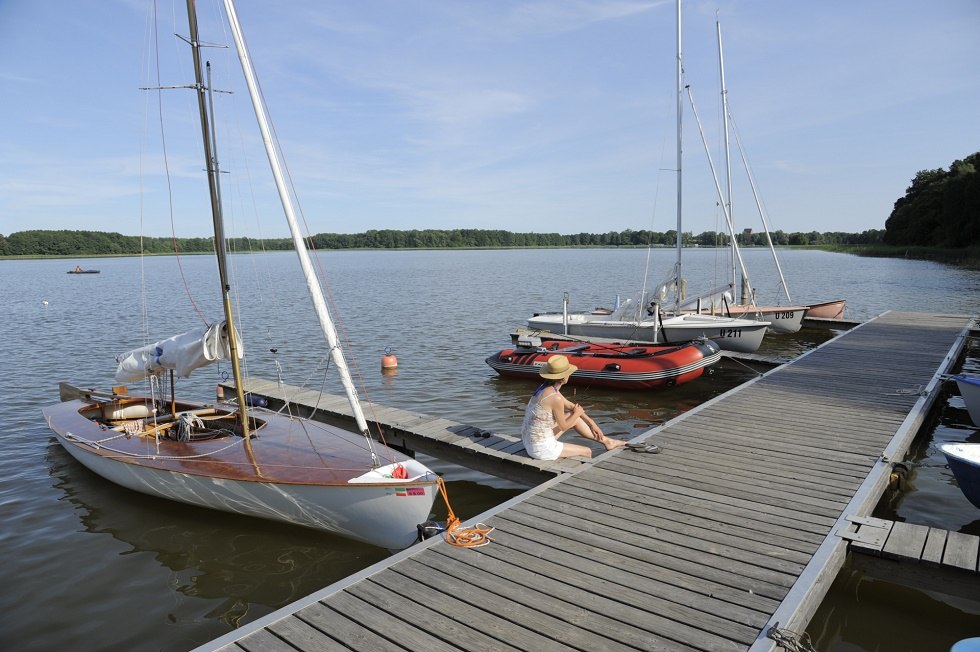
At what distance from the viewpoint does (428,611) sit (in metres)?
4.16

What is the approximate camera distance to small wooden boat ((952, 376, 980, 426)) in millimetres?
9680

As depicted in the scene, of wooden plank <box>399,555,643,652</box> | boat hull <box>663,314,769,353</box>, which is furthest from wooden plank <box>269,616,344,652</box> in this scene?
boat hull <box>663,314,769,353</box>

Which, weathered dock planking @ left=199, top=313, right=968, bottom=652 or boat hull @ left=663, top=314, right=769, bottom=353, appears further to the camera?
boat hull @ left=663, top=314, right=769, bottom=353

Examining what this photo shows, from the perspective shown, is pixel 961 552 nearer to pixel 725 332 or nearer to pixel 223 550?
pixel 223 550

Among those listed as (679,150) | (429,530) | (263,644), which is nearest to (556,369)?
(429,530)

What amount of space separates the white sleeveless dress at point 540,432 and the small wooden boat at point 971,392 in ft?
24.1

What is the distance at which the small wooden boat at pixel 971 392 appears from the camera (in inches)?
381

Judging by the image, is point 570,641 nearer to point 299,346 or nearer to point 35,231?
point 299,346

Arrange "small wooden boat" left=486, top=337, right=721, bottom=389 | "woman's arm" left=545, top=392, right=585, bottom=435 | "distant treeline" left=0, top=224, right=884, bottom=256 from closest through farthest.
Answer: "woman's arm" left=545, top=392, right=585, bottom=435
"small wooden boat" left=486, top=337, right=721, bottom=389
"distant treeline" left=0, top=224, right=884, bottom=256

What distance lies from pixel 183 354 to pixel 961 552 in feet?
29.0

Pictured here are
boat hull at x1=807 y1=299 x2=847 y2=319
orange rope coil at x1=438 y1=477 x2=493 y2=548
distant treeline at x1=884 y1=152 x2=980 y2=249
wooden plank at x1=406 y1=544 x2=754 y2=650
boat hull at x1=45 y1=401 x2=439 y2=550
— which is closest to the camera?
wooden plank at x1=406 y1=544 x2=754 y2=650

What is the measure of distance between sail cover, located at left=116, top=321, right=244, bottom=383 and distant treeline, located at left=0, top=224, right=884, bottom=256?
68345 mm

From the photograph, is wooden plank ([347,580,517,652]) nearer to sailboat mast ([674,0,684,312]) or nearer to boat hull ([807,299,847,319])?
sailboat mast ([674,0,684,312])

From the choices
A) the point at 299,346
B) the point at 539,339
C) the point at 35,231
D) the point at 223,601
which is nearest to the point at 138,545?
the point at 223,601
